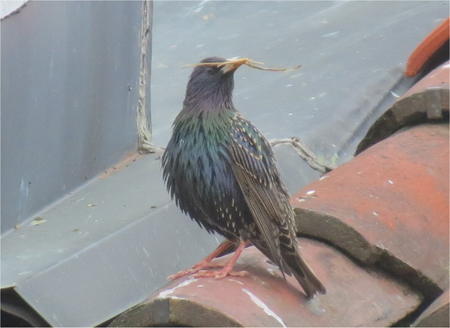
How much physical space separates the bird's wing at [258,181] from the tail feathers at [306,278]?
0.16 meters

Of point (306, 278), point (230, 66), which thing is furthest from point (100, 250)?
point (306, 278)

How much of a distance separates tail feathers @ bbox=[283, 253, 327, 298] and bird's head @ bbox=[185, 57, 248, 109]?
688 mm

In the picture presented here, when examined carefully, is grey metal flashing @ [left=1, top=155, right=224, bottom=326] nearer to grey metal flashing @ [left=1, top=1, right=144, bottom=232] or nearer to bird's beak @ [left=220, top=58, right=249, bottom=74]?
grey metal flashing @ [left=1, top=1, right=144, bottom=232]

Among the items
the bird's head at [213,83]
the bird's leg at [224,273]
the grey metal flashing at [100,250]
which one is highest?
the bird's head at [213,83]

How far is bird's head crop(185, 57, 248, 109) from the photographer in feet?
10.2

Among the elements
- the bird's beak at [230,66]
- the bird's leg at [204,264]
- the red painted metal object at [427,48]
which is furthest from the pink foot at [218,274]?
the red painted metal object at [427,48]

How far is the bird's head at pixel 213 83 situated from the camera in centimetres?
312

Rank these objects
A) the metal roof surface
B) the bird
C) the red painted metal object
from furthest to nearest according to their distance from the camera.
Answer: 1. the red painted metal object
2. the metal roof surface
3. the bird

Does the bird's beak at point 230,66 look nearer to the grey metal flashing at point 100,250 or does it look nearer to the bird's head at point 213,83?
the bird's head at point 213,83

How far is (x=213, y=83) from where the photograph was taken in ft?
10.3

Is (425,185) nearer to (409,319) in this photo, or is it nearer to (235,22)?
(409,319)

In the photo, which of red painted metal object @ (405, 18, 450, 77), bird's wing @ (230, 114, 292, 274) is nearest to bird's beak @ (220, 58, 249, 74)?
bird's wing @ (230, 114, 292, 274)

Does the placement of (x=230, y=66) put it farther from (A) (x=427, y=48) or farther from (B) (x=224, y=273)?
(A) (x=427, y=48)

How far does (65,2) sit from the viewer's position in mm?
3906
